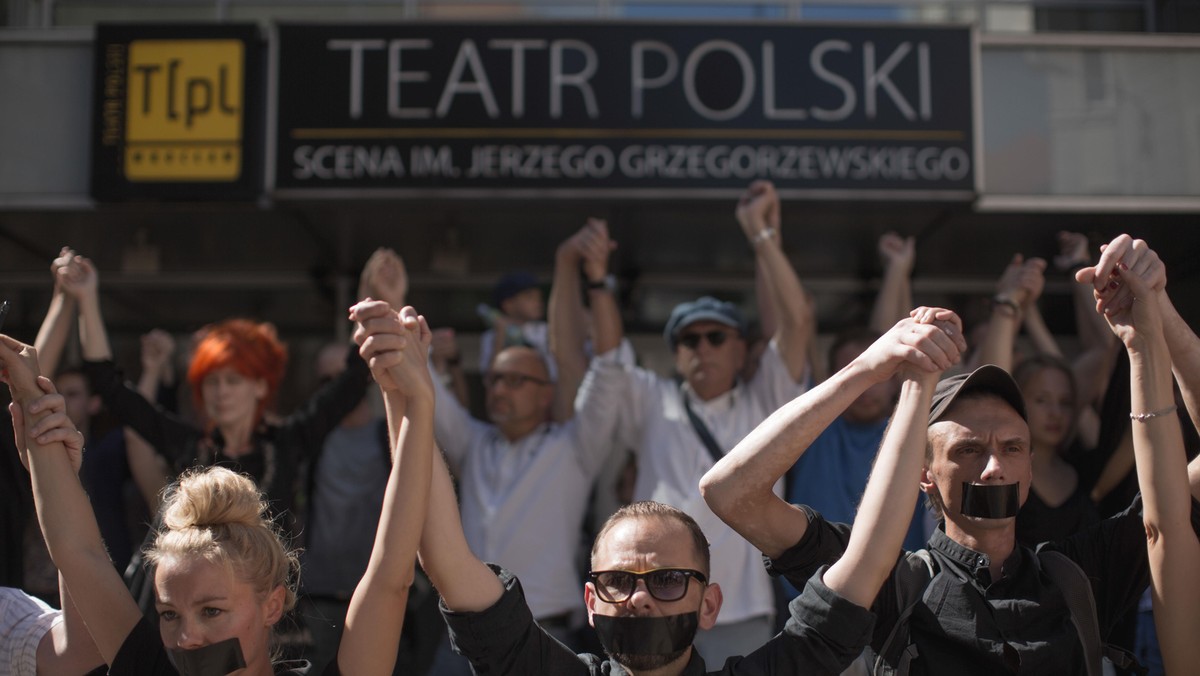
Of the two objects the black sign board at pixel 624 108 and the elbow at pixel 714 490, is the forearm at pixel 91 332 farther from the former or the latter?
the elbow at pixel 714 490

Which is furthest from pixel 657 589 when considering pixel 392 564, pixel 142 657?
pixel 142 657

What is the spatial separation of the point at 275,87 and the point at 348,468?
6.02 ft

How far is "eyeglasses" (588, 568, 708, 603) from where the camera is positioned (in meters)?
2.40

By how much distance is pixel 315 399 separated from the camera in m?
4.23

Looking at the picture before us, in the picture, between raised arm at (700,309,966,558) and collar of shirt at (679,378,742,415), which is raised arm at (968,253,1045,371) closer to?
collar of shirt at (679,378,742,415)

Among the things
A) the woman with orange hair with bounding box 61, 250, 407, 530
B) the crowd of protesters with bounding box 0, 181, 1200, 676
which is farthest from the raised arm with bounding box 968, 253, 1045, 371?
the woman with orange hair with bounding box 61, 250, 407, 530

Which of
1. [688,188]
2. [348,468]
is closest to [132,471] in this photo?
[348,468]

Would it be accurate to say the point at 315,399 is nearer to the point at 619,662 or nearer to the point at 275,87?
the point at 275,87

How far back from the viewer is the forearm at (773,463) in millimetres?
2348

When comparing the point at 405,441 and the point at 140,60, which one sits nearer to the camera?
the point at 405,441

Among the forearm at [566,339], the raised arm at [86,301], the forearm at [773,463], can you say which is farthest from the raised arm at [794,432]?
the raised arm at [86,301]

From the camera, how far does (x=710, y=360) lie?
431cm

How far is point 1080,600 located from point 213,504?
72.3 inches

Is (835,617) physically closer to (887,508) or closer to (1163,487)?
(887,508)
